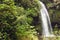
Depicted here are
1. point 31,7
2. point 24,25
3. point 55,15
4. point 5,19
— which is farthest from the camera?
point 55,15

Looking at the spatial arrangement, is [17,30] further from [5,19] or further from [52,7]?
[52,7]

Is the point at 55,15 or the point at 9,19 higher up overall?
the point at 9,19

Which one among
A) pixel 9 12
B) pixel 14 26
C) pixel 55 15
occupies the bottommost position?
pixel 55 15

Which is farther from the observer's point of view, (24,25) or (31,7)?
(31,7)

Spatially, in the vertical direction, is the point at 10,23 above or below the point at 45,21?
above

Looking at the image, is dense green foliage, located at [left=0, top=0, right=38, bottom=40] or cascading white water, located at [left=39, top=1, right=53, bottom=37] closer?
dense green foliage, located at [left=0, top=0, right=38, bottom=40]

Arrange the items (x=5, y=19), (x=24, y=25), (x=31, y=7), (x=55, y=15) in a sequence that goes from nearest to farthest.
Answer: (x=5, y=19)
(x=24, y=25)
(x=31, y=7)
(x=55, y=15)

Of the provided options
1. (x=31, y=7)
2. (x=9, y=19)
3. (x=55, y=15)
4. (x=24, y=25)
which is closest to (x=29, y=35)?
(x=24, y=25)

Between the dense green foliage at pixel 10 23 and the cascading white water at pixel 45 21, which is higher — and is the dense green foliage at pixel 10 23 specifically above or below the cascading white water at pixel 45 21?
above

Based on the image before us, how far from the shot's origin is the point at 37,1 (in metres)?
16.7

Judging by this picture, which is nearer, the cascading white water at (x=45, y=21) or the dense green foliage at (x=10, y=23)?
the dense green foliage at (x=10, y=23)

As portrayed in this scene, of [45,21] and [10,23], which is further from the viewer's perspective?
[45,21]

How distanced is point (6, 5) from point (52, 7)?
7.49 metres

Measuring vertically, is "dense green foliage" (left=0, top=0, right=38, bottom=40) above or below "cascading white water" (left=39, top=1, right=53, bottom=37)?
above
